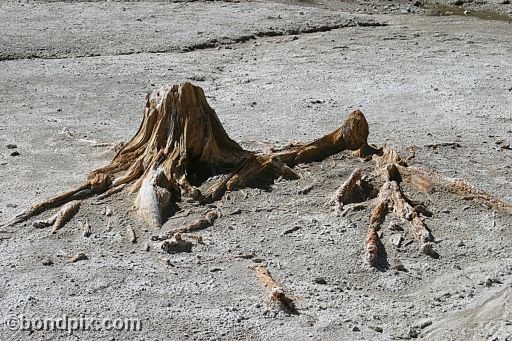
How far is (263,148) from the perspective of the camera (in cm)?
927

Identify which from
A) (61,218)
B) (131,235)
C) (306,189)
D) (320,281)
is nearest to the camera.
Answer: (320,281)

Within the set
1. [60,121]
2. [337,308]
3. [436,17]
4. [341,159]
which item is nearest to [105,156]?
[60,121]

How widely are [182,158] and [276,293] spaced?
87.4 inches

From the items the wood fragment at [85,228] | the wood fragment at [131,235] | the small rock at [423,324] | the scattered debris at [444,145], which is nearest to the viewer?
the small rock at [423,324]

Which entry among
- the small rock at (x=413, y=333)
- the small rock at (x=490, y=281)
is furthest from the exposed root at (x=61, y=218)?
the small rock at (x=490, y=281)

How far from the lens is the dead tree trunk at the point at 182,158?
7.88m

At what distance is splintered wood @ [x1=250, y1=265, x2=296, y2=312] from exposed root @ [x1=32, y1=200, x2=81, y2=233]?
185 centimetres

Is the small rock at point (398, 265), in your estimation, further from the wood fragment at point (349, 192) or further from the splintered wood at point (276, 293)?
the splintered wood at point (276, 293)

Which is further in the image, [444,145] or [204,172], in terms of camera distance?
[444,145]

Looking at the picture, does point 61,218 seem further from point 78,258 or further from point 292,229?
point 292,229

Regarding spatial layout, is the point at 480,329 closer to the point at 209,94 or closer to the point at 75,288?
the point at 75,288

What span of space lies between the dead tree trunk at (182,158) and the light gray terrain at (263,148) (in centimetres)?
19

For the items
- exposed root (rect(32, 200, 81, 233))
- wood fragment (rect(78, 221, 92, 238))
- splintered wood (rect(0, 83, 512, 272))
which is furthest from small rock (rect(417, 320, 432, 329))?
exposed root (rect(32, 200, 81, 233))

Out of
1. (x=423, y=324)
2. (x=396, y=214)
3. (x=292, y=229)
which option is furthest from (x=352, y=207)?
(x=423, y=324)
